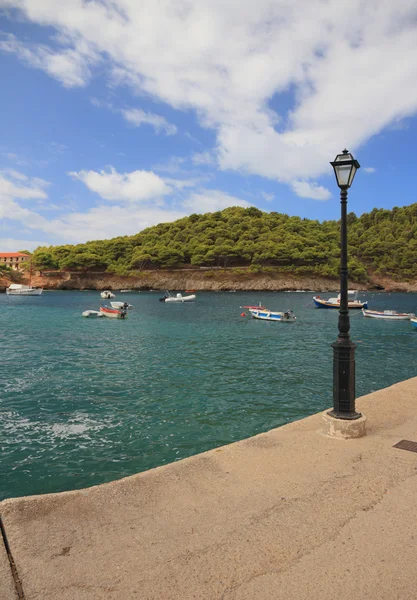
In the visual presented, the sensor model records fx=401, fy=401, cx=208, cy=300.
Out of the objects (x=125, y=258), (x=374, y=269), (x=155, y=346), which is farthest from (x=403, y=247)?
(x=155, y=346)

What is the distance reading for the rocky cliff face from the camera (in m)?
139

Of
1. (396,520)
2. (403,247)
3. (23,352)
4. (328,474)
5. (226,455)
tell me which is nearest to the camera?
(396,520)

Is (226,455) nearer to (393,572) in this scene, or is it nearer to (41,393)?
(393,572)

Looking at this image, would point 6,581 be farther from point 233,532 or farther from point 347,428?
point 347,428

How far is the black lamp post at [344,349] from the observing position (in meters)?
6.72

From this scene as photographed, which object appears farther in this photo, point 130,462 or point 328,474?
point 130,462

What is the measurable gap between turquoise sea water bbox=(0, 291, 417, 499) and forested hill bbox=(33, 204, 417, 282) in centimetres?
11996

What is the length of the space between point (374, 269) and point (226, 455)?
16166 centimetres

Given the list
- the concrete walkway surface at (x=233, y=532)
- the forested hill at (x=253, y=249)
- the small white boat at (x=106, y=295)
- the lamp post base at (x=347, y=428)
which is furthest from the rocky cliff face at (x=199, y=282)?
the concrete walkway surface at (x=233, y=532)

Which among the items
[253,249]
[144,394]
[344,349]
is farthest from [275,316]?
[253,249]

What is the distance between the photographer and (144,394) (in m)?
13.8

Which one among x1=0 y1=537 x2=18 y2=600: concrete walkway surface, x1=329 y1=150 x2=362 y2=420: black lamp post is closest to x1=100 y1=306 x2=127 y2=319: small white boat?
x1=329 y1=150 x2=362 y2=420: black lamp post

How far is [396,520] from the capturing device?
414cm

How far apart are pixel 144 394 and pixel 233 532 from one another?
1024 centimetres
